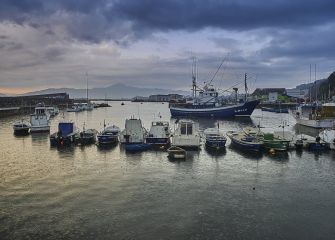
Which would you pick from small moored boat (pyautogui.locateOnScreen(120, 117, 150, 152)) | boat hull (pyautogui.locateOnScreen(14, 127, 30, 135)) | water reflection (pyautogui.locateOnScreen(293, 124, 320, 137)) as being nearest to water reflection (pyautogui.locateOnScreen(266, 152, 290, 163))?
small moored boat (pyautogui.locateOnScreen(120, 117, 150, 152))

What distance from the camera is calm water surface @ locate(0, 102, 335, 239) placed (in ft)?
66.9

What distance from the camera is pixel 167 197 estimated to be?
26.5m

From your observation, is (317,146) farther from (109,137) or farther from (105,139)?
(105,139)

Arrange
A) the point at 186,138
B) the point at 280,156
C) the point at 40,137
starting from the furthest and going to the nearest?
the point at 40,137 → the point at 186,138 → the point at 280,156

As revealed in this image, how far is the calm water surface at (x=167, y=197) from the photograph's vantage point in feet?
66.9

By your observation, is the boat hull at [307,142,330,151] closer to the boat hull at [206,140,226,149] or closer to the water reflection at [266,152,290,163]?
the water reflection at [266,152,290,163]

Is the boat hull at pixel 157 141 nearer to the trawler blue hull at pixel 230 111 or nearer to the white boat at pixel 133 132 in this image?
the white boat at pixel 133 132

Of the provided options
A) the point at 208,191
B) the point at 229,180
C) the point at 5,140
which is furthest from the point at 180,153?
the point at 5,140

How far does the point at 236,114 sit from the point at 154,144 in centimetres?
7642

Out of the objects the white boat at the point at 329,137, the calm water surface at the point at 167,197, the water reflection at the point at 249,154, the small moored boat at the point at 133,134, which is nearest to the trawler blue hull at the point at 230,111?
the white boat at the point at 329,137

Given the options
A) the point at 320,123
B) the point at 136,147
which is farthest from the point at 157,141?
the point at 320,123

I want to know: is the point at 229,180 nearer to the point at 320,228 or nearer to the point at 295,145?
the point at 320,228

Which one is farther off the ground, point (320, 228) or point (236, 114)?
point (236, 114)

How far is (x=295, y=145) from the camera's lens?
158 feet
